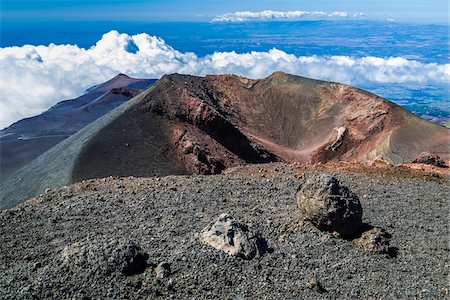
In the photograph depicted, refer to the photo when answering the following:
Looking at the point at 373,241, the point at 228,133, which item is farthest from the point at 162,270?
the point at 228,133

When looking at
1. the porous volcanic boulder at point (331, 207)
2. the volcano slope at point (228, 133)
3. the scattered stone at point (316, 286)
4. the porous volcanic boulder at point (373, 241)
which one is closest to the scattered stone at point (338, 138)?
the volcano slope at point (228, 133)

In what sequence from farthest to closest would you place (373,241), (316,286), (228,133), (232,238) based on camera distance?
(228,133) < (373,241) < (232,238) < (316,286)

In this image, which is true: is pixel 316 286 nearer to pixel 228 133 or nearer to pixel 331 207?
pixel 331 207

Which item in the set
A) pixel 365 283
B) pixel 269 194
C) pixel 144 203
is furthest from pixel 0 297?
pixel 269 194

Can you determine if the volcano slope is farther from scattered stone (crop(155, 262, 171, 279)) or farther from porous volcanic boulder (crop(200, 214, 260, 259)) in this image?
scattered stone (crop(155, 262, 171, 279))

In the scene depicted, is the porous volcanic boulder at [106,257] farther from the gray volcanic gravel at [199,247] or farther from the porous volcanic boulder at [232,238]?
the porous volcanic boulder at [232,238]

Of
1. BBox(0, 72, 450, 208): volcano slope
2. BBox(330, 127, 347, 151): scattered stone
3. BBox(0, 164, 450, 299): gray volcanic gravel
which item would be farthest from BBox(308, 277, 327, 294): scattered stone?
BBox(330, 127, 347, 151): scattered stone

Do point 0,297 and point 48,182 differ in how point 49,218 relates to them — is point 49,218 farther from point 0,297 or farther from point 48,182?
point 48,182
